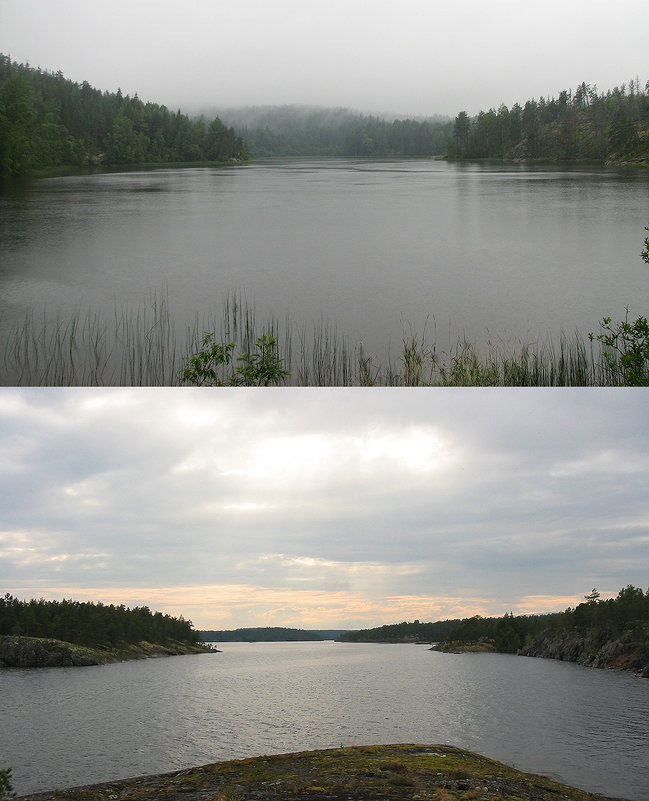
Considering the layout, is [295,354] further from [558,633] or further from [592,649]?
[592,649]

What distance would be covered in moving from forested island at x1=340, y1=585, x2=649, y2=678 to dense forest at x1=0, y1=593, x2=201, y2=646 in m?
1.46

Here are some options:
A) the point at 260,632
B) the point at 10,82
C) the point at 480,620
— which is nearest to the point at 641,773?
the point at 480,620

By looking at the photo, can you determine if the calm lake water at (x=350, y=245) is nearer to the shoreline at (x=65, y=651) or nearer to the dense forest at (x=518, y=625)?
the dense forest at (x=518, y=625)

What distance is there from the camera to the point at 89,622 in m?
5.98

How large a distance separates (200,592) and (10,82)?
456 cm

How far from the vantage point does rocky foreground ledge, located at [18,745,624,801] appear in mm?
4094

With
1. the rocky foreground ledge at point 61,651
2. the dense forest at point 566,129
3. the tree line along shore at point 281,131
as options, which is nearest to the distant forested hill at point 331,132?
the tree line along shore at point 281,131

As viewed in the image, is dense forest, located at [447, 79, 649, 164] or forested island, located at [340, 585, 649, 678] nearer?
forested island, located at [340, 585, 649, 678]

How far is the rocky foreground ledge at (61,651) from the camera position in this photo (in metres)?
5.17

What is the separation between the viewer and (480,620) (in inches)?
220

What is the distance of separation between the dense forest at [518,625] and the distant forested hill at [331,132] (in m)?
4.33

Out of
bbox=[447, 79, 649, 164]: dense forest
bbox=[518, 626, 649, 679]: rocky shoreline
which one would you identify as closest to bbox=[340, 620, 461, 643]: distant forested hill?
bbox=[518, 626, 649, 679]: rocky shoreline

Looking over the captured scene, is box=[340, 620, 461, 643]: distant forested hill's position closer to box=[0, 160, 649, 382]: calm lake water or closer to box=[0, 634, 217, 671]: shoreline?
box=[0, 634, 217, 671]: shoreline

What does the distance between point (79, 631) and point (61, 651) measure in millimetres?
332
